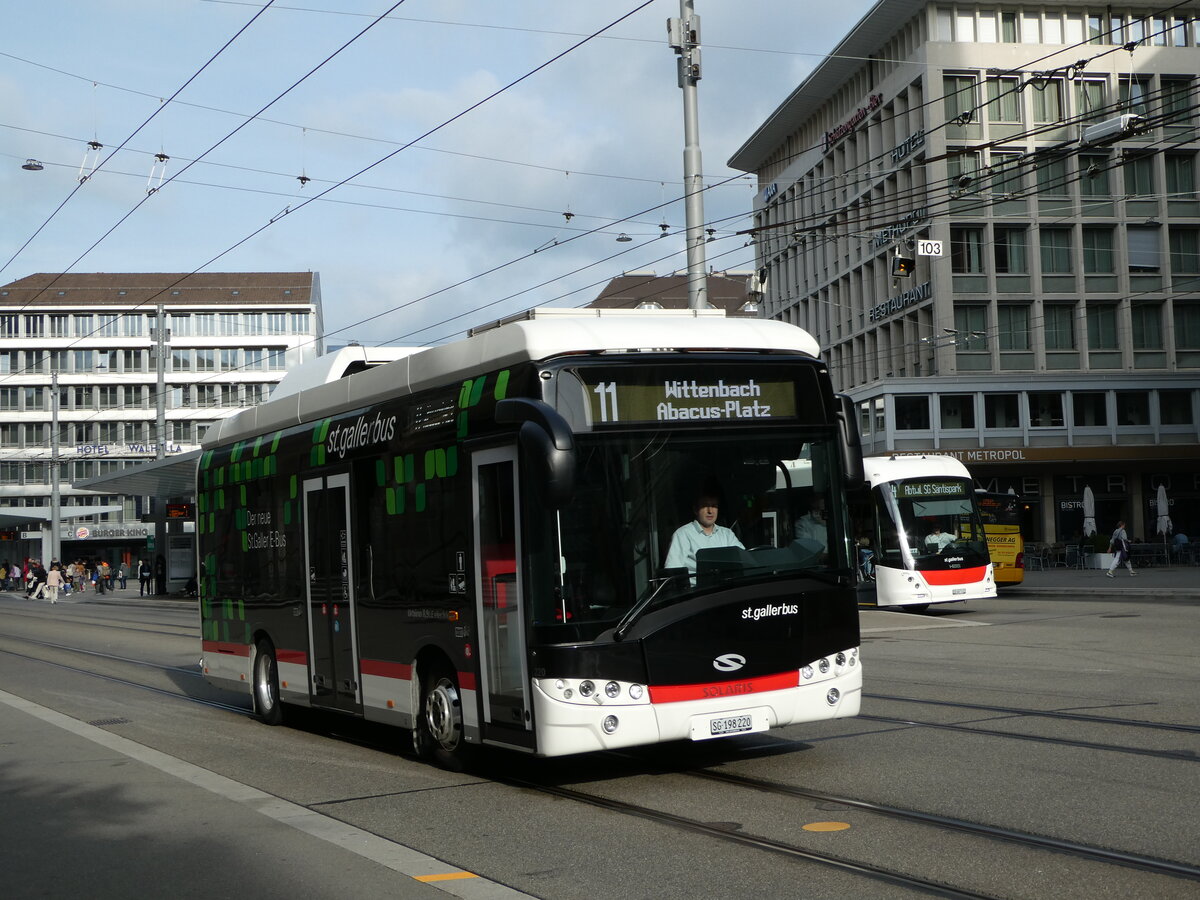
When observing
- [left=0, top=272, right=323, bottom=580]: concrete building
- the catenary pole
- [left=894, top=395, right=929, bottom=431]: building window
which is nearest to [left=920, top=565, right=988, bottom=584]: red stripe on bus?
the catenary pole

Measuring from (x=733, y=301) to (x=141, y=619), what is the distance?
70.3 m

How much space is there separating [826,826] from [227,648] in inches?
342

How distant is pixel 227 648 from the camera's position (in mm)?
14391

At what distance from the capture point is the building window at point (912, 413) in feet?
191

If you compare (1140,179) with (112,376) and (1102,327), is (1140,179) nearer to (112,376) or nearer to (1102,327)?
(1102,327)

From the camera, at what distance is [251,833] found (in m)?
7.65

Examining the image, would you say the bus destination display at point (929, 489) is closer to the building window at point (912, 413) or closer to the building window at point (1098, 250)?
the building window at point (912, 413)

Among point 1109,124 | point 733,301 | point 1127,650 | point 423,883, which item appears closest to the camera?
point 423,883

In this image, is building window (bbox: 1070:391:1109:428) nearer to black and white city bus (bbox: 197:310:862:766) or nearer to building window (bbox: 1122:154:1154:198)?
building window (bbox: 1122:154:1154:198)

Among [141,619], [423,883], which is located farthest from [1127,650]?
[141,619]


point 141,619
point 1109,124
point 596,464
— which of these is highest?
point 1109,124

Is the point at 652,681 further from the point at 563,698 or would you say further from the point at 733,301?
the point at 733,301

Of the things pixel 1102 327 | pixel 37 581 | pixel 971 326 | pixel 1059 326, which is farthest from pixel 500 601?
pixel 37 581

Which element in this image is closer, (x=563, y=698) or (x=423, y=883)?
(x=423, y=883)
